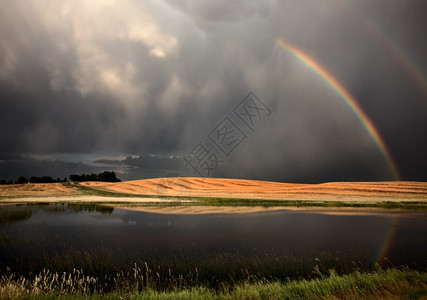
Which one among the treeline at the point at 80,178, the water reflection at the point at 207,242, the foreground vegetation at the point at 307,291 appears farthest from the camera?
the treeline at the point at 80,178

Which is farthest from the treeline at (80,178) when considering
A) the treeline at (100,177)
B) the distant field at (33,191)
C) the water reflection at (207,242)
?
the water reflection at (207,242)

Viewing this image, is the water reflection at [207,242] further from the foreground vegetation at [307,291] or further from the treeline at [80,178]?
the treeline at [80,178]

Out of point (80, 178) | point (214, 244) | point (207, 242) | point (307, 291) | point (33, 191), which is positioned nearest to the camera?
point (307, 291)

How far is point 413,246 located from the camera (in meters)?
17.4

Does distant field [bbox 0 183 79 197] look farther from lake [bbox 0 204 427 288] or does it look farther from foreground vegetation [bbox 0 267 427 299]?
foreground vegetation [bbox 0 267 427 299]

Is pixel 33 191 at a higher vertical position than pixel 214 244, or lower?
higher

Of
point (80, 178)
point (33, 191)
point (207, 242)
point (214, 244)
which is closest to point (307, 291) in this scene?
point (214, 244)

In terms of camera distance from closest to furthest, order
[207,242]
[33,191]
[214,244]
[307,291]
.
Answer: [307,291] < [214,244] < [207,242] < [33,191]

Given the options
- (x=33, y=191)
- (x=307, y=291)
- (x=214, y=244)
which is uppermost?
(x=33, y=191)

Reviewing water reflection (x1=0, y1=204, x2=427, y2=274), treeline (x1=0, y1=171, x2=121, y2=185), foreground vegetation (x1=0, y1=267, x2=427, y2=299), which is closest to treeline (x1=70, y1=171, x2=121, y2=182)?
treeline (x1=0, y1=171, x2=121, y2=185)

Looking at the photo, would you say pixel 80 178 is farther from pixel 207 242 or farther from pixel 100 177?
pixel 207 242

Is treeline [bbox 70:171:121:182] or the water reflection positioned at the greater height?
treeline [bbox 70:171:121:182]

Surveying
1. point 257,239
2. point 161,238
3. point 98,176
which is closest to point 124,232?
point 161,238

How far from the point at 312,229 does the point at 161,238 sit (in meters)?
12.0
